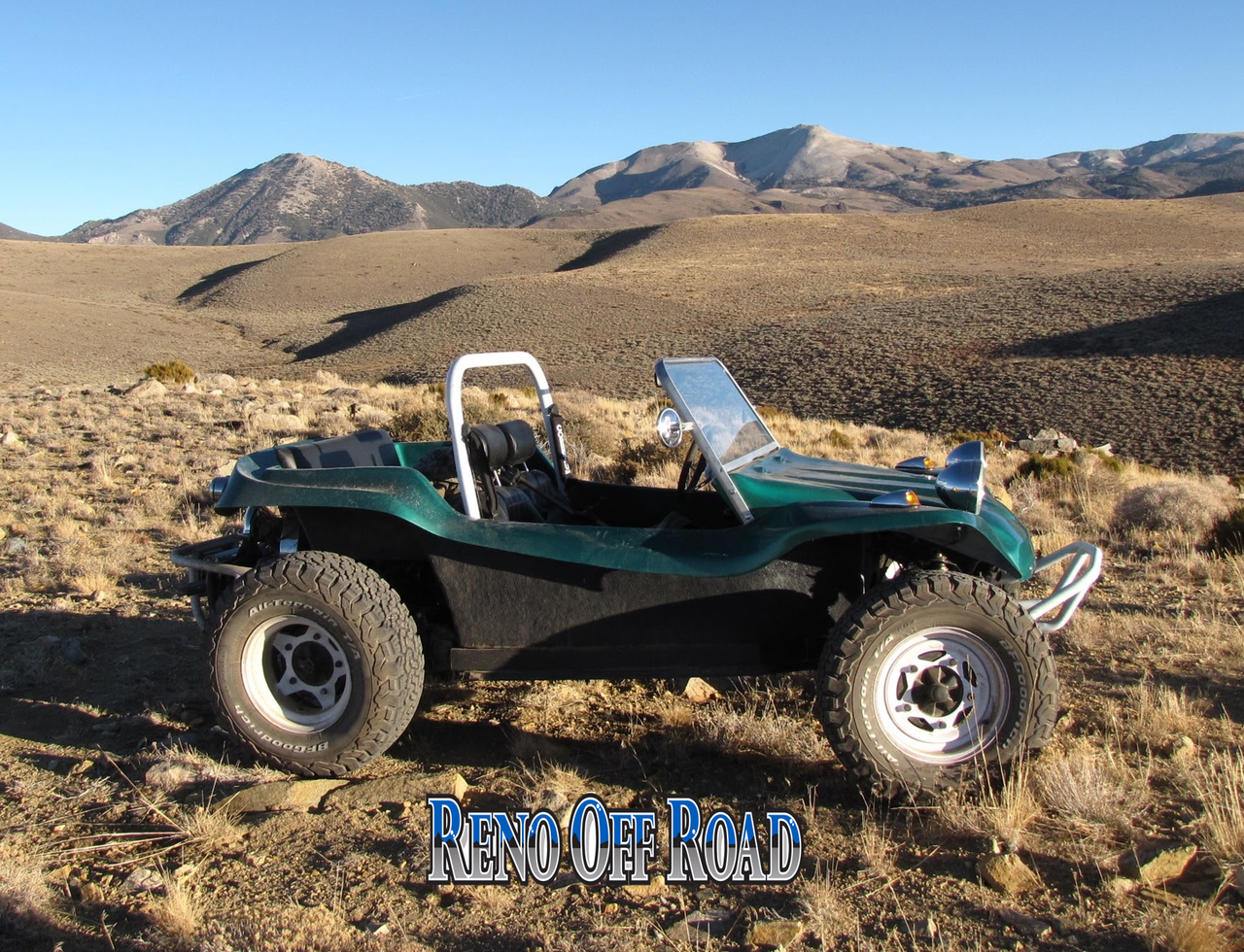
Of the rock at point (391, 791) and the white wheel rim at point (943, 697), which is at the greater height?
the white wheel rim at point (943, 697)

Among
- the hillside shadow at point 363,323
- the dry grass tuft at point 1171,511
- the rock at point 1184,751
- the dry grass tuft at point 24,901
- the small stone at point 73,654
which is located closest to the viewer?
the dry grass tuft at point 24,901

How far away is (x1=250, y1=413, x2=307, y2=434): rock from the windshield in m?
11.5

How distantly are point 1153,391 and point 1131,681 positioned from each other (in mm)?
26233

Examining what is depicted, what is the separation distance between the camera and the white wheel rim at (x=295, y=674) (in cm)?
425

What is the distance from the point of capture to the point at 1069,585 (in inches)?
167

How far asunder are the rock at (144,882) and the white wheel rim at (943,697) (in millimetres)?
2667

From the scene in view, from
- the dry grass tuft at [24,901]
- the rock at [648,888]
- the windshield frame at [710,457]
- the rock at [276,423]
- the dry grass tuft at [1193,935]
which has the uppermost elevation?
the windshield frame at [710,457]

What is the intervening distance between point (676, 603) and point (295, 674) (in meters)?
1.73

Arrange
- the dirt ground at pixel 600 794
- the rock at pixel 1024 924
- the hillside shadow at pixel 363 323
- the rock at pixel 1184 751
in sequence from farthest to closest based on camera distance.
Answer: the hillside shadow at pixel 363 323
the rock at pixel 1184 751
the dirt ground at pixel 600 794
the rock at pixel 1024 924

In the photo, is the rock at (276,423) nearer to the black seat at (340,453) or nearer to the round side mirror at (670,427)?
the black seat at (340,453)

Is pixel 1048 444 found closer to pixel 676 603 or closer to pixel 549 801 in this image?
pixel 676 603

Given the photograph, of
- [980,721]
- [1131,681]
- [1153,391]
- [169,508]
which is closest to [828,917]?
[980,721]

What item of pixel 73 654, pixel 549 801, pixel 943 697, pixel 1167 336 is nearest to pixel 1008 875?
pixel 943 697

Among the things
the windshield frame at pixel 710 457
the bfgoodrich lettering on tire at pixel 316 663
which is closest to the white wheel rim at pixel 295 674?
the bfgoodrich lettering on tire at pixel 316 663
